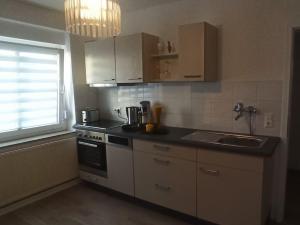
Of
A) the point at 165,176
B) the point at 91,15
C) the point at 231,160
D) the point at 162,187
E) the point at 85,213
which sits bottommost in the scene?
the point at 85,213

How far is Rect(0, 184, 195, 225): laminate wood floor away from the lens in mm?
2387

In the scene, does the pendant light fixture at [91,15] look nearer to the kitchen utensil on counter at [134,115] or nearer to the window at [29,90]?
the kitchen utensil on counter at [134,115]

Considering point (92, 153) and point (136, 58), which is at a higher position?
point (136, 58)

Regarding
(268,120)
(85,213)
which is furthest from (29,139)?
(268,120)

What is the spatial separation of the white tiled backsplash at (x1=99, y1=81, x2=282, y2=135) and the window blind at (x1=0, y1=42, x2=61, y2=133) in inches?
39.5

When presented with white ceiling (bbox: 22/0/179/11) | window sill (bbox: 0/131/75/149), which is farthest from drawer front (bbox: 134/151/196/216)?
white ceiling (bbox: 22/0/179/11)

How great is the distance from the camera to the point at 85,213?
254 centimetres

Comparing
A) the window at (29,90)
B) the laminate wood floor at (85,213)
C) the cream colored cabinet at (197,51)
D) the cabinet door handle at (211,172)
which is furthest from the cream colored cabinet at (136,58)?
the laminate wood floor at (85,213)

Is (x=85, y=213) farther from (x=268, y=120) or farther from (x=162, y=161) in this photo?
(x=268, y=120)

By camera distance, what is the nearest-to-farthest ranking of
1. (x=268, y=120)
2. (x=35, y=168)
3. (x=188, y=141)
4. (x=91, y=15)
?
(x=91, y=15), (x=188, y=141), (x=268, y=120), (x=35, y=168)

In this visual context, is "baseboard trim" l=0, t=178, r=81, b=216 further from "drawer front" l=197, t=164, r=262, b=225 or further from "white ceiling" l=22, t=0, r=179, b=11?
"white ceiling" l=22, t=0, r=179, b=11

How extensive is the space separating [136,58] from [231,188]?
67.8 inches

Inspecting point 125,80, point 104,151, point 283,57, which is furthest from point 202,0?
point 104,151

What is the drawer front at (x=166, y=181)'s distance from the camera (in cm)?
221
